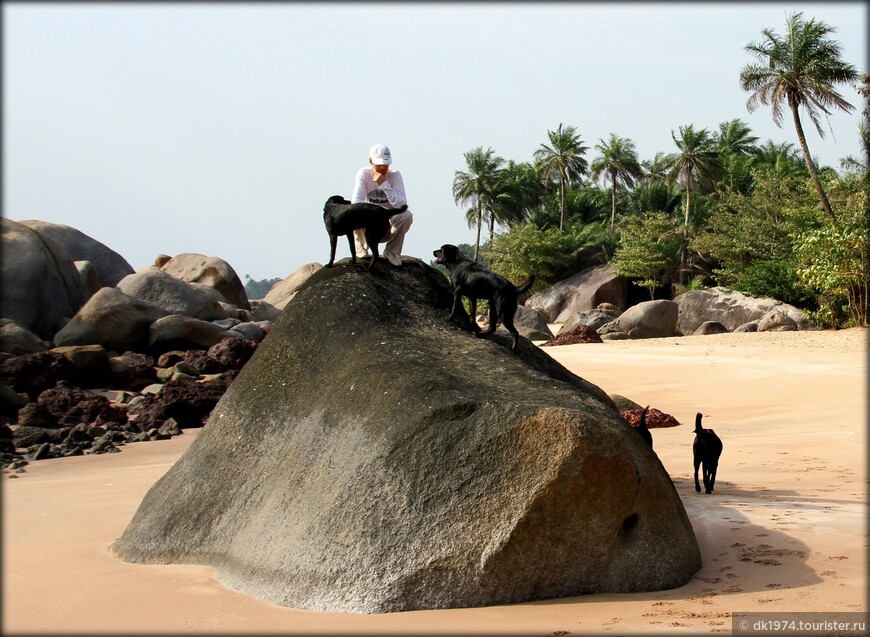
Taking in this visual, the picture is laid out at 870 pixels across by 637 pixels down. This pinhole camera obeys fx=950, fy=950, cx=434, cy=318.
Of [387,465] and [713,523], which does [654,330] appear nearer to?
[713,523]

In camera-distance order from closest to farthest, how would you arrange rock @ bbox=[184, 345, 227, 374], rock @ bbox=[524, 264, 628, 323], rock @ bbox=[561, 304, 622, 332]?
1. rock @ bbox=[184, 345, 227, 374]
2. rock @ bbox=[561, 304, 622, 332]
3. rock @ bbox=[524, 264, 628, 323]

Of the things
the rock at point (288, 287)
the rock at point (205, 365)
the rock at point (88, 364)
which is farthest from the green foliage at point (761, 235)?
the rock at point (88, 364)

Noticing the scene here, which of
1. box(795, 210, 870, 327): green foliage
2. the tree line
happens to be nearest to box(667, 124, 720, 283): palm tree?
the tree line

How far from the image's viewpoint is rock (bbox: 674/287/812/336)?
28.8 m

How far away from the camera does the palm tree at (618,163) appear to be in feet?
171

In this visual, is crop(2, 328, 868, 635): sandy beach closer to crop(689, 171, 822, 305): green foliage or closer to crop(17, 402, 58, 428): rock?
crop(17, 402, 58, 428): rock

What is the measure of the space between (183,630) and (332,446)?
1294 mm

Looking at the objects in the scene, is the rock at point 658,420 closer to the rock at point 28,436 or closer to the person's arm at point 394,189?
the person's arm at point 394,189

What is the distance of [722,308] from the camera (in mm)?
29531

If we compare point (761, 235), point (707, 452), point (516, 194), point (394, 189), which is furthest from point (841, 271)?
point (516, 194)

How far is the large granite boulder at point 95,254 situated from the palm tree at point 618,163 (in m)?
30.7

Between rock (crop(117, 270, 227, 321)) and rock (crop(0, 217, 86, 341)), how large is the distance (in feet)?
4.21

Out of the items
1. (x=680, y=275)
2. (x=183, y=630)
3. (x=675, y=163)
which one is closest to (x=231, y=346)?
(x=183, y=630)

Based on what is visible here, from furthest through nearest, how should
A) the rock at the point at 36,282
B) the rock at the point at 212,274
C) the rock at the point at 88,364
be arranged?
1. the rock at the point at 212,274
2. the rock at the point at 36,282
3. the rock at the point at 88,364
